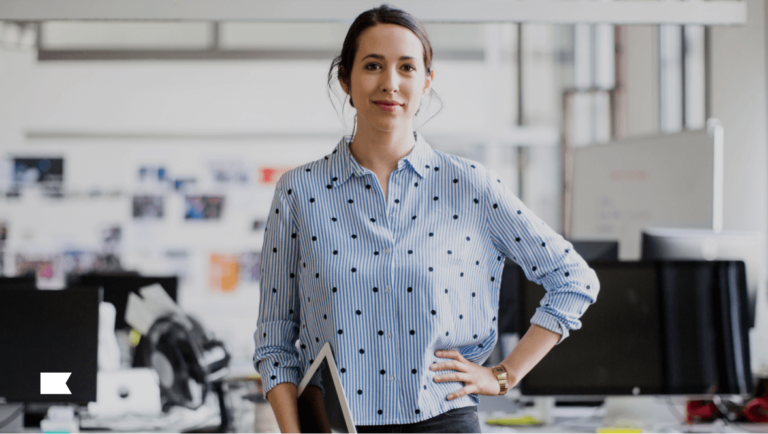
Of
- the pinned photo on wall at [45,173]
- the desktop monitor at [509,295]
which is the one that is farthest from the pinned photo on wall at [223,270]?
the desktop monitor at [509,295]

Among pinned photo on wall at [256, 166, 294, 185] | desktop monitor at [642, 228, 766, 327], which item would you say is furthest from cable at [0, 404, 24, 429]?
pinned photo on wall at [256, 166, 294, 185]

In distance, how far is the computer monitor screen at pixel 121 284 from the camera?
2393mm

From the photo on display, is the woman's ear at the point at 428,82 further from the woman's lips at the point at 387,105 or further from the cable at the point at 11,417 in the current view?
the cable at the point at 11,417

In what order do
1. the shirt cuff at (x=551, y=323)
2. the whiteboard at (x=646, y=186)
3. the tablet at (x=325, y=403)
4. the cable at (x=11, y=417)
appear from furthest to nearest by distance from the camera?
the whiteboard at (x=646, y=186) < the cable at (x=11, y=417) < the shirt cuff at (x=551, y=323) < the tablet at (x=325, y=403)

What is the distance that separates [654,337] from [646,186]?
2.14 m

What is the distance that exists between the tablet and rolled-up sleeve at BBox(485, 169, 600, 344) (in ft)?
1.24

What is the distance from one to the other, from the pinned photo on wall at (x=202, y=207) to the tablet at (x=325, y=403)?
384cm

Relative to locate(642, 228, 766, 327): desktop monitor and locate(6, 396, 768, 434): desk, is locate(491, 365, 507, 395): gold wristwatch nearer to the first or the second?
locate(6, 396, 768, 434): desk

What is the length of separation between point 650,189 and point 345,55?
3.14 metres

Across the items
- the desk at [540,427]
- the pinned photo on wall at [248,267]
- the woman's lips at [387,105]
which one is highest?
the woman's lips at [387,105]

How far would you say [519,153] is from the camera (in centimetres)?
496

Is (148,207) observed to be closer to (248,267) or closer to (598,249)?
(248,267)

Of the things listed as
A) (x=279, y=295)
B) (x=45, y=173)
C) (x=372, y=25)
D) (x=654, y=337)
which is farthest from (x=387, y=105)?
(x=45, y=173)

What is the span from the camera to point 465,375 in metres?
1.03
